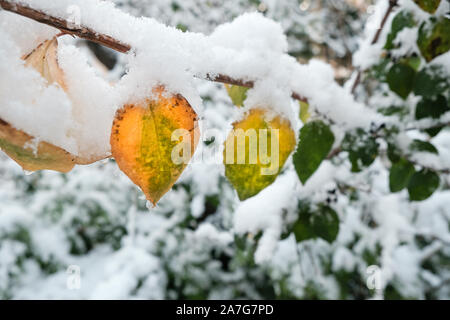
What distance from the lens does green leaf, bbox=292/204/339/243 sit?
1.93 ft

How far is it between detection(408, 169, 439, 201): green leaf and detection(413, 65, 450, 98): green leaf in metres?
0.15

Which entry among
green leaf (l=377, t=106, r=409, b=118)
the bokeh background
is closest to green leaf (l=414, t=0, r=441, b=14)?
green leaf (l=377, t=106, r=409, b=118)

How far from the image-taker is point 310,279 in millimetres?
1352

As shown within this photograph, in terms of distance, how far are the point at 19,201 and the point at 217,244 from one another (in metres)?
1.14

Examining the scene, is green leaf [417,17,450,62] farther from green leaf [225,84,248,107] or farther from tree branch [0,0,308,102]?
tree branch [0,0,308,102]

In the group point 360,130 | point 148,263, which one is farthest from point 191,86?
point 148,263

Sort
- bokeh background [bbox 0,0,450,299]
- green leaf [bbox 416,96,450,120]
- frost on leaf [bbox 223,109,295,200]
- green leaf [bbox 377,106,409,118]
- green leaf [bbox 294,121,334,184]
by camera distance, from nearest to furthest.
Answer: frost on leaf [bbox 223,109,295,200] → green leaf [bbox 294,121,334,184] → green leaf [bbox 416,96,450,120] → green leaf [bbox 377,106,409,118] → bokeh background [bbox 0,0,450,299]

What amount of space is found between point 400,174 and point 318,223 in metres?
0.18

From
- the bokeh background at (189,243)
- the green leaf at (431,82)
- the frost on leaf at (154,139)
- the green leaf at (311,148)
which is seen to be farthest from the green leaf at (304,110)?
the bokeh background at (189,243)

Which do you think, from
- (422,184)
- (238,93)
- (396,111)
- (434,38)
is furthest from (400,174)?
(238,93)

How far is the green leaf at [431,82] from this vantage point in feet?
1.65

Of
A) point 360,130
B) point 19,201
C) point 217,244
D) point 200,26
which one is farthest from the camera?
point 200,26

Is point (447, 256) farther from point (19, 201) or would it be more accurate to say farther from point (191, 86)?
point (19, 201)

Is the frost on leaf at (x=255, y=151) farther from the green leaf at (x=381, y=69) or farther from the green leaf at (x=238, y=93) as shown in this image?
the green leaf at (x=381, y=69)
